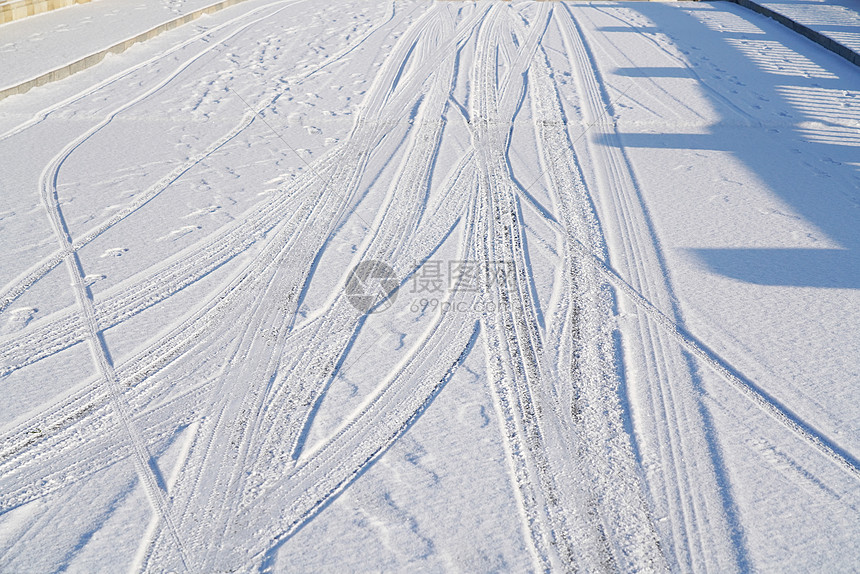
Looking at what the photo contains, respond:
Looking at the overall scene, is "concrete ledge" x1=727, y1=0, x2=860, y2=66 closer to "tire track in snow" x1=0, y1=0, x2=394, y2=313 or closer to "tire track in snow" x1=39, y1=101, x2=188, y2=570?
"tire track in snow" x1=0, y1=0, x2=394, y2=313

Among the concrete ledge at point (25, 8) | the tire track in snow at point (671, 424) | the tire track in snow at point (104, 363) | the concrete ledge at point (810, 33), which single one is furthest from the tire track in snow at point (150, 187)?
the concrete ledge at point (810, 33)

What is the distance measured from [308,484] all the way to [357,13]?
9.77 metres

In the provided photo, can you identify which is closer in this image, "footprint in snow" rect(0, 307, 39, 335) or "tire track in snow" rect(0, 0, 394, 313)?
"footprint in snow" rect(0, 307, 39, 335)

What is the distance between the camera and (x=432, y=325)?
4246 mm

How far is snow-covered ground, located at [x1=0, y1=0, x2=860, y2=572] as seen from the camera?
2.96 metres

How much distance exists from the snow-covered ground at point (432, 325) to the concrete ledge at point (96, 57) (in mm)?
194

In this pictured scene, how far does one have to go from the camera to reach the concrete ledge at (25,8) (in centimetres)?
1020

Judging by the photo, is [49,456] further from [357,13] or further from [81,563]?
[357,13]

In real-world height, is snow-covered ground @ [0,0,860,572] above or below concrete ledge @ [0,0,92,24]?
below

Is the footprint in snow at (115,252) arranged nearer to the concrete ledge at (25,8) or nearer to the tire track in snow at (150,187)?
the tire track in snow at (150,187)

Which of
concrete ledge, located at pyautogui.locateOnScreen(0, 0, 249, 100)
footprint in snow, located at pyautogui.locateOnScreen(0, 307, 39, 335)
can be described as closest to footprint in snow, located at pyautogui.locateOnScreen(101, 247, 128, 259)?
footprint in snow, located at pyautogui.locateOnScreen(0, 307, 39, 335)

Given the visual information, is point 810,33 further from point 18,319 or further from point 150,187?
point 18,319

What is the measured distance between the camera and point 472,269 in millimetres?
4785

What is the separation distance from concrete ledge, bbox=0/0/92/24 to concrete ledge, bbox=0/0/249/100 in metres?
2.25
